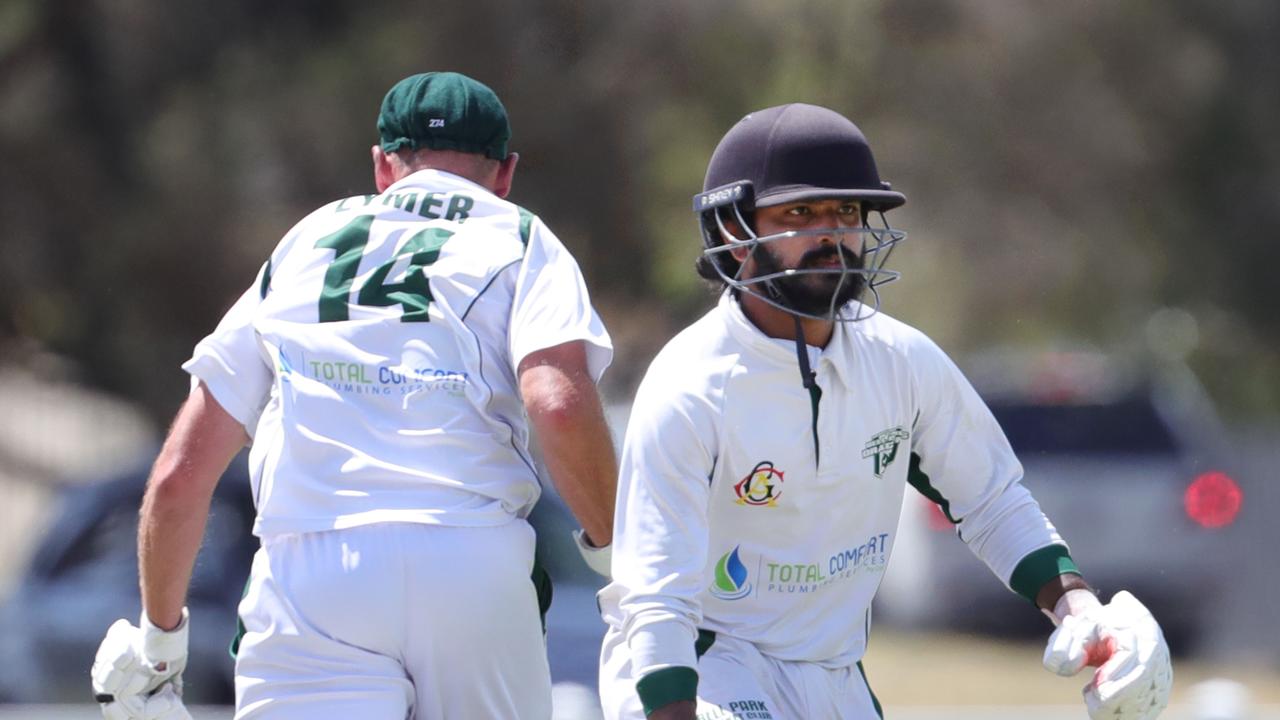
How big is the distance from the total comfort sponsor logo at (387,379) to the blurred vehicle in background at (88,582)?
4090mm

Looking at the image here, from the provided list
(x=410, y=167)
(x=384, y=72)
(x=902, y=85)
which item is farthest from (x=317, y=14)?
(x=410, y=167)

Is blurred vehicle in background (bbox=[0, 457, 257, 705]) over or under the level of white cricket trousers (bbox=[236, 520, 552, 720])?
under

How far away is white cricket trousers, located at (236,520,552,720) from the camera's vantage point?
150 inches

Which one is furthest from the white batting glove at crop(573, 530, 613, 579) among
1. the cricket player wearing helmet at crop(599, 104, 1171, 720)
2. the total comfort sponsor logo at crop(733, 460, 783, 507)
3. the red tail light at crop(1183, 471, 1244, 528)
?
the red tail light at crop(1183, 471, 1244, 528)

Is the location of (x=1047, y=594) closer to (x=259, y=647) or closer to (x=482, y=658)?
(x=482, y=658)

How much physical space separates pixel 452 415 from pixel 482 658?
499mm

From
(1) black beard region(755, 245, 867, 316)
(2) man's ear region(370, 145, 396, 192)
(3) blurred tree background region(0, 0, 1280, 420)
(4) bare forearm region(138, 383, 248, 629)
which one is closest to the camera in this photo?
(1) black beard region(755, 245, 867, 316)

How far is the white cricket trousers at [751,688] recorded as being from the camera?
348 cm

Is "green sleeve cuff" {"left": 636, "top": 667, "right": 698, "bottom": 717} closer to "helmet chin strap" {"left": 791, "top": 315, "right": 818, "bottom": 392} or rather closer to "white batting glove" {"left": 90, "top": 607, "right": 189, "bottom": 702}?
"helmet chin strap" {"left": 791, "top": 315, "right": 818, "bottom": 392}

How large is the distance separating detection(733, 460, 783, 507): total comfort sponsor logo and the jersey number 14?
81 centimetres

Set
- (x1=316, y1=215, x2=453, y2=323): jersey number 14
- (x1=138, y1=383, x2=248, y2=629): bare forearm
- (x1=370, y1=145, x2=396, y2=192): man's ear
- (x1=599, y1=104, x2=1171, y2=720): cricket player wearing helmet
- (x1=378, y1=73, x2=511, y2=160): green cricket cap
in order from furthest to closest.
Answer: (x1=370, y1=145, x2=396, y2=192): man's ear, (x1=378, y1=73, x2=511, y2=160): green cricket cap, (x1=138, y1=383, x2=248, y2=629): bare forearm, (x1=316, y1=215, x2=453, y2=323): jersey number 14, (x1=599, y1=104, x2=1171, y2=720): cricket player wearing helmet

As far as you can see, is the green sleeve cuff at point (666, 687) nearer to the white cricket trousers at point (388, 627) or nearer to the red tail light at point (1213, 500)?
the white cricket trousers at point (388, 627)

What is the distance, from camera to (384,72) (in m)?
12.8

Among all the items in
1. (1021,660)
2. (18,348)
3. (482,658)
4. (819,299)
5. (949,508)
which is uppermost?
(819,299)
